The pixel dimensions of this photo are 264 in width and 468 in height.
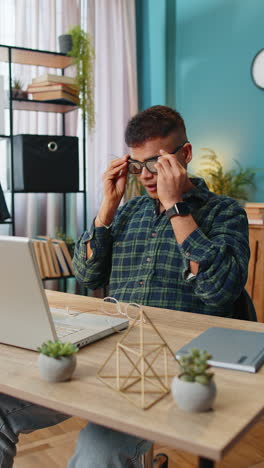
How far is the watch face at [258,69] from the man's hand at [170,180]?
6.99 feet

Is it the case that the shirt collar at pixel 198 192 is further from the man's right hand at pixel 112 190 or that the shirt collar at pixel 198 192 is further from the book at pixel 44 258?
the book at pixel 44 258

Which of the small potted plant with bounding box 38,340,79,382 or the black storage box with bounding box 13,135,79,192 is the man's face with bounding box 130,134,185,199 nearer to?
the small potted plant with bounding box 38,340,79,382

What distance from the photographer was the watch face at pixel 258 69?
339 centimetres

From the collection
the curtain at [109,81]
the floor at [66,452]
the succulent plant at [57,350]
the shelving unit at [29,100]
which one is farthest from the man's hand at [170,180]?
the curtain at [109,81]

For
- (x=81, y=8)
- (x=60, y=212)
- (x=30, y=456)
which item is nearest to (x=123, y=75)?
(x=81, y=8)

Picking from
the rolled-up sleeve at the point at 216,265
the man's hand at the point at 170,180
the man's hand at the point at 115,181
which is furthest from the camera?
the man's hand at the point at 115,181

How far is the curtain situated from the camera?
3.92 m

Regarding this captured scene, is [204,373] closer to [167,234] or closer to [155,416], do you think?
[155,416]

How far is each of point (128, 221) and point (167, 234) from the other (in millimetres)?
211

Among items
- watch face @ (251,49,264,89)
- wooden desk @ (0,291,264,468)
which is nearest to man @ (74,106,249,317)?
wooden desk @ (0,291,264,468)

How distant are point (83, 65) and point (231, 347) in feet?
9.27

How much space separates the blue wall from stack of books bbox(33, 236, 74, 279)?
4.00 feet

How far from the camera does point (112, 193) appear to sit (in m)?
1.77

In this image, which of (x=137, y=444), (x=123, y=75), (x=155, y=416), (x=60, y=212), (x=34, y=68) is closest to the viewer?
(x=155, y=416)
